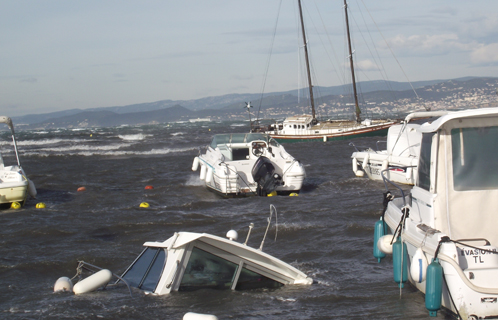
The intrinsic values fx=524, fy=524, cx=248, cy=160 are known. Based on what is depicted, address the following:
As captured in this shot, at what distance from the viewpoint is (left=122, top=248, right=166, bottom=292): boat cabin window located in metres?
6.79

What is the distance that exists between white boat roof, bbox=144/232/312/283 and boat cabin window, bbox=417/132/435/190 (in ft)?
6.81

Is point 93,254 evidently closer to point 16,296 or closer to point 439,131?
point 16,296

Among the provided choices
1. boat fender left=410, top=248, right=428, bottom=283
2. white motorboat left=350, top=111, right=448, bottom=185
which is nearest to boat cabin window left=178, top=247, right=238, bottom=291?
boat fender left=410, top=248, right=428, bottom=283

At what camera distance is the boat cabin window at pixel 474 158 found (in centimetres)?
589

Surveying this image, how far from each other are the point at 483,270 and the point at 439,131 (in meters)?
1.61

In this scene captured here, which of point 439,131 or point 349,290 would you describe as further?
point 349,290

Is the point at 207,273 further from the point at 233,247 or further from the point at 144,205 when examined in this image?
the point at 144,205

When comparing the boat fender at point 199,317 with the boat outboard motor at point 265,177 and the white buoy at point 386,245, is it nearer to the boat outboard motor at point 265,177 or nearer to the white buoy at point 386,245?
the white buoy at point 386,245

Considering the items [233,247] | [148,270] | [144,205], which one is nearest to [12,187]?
[144,205]

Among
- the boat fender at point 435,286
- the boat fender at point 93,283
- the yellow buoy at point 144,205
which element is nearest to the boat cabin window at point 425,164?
the boat fender at point 435,286

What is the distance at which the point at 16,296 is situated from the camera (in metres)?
7.78

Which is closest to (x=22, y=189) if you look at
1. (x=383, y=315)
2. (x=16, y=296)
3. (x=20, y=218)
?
(x=20, y=218)

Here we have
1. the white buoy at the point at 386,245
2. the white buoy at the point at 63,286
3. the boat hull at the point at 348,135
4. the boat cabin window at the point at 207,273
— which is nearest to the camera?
the boat cabin window at the point at 207,273

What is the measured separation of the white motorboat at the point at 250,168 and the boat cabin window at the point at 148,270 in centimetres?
892
